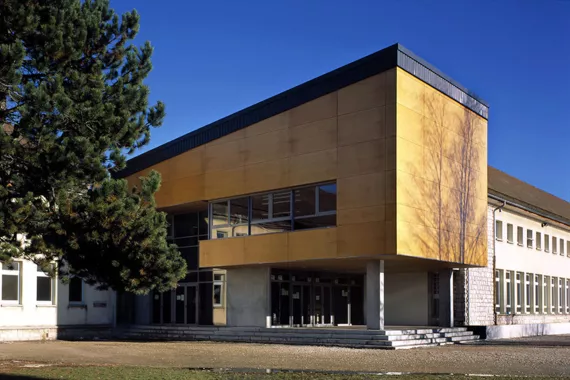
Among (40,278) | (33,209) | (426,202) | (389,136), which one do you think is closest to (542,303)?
(426,202)

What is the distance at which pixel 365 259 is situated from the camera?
22.7m


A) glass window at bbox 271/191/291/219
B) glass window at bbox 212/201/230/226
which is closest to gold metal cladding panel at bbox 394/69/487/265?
glass window at bbox 271/191/291/219

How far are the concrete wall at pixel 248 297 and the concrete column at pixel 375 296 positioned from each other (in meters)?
4.54

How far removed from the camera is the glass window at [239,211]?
83.8 feet

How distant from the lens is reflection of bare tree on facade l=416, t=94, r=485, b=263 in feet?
75.2

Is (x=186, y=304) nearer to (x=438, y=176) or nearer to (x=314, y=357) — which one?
(x=438, y=176)

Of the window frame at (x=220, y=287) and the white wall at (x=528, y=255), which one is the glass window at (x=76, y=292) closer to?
the window frame at (x=220, y=287)

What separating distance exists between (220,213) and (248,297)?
3.28 m

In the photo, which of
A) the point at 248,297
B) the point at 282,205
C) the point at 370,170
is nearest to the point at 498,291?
the point at 248,297

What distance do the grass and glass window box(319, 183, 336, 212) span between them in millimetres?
9871

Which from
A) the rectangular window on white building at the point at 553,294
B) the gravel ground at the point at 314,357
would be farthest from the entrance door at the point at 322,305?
the rectangular window on white building at the point at 553,294

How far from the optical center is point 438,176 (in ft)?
77.0

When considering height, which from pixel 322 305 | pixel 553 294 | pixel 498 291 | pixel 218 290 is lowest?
pixel 553 294

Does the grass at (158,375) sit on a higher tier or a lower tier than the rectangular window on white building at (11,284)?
lower
